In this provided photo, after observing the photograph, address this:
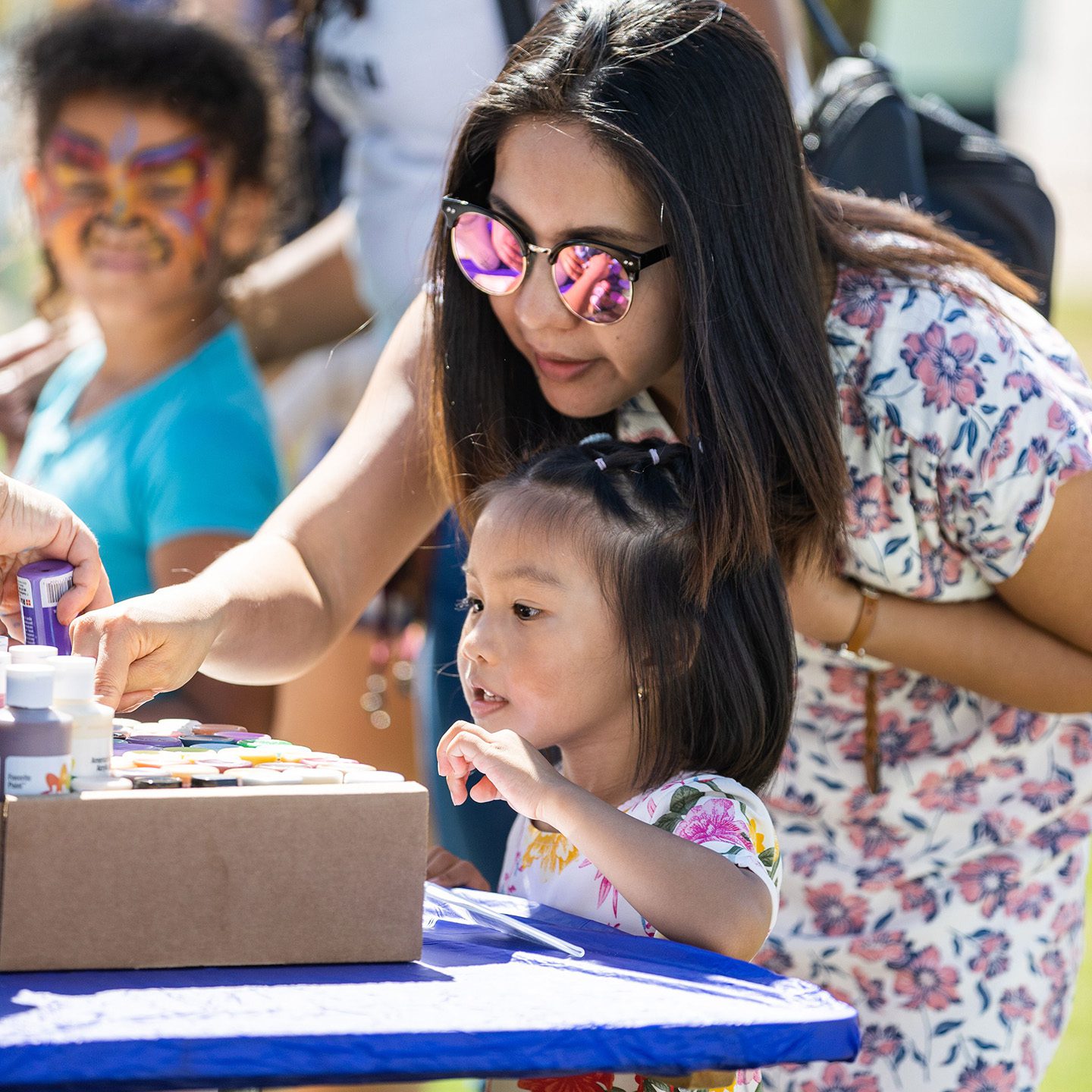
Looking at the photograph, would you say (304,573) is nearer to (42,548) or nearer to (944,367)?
(42,548)

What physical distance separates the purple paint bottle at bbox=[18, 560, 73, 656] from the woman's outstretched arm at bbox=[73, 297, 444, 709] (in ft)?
0.23

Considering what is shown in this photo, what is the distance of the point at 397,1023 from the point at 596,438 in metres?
0.95

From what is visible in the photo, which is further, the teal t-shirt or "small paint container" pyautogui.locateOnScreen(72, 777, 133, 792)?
the teal t-shirt

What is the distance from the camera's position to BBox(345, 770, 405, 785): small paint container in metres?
1.22

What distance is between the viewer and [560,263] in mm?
1626

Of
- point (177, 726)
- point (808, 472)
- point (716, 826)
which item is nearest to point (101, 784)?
point (177, 726)

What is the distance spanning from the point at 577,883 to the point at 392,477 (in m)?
0.62

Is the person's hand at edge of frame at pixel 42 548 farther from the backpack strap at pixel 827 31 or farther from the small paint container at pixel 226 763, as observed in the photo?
the backpack strap at pixel 827 31

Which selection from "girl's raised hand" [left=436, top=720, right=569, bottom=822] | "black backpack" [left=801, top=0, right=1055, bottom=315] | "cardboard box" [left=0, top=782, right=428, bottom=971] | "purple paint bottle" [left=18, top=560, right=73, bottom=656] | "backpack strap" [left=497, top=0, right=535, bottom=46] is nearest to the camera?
"cardboard box" [left=0, top=782, right=428, bottom=971]

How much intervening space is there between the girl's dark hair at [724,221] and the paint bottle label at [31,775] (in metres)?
0.68

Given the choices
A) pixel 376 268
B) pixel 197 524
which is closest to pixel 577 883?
pixel 197 524

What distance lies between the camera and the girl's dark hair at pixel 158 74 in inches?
110

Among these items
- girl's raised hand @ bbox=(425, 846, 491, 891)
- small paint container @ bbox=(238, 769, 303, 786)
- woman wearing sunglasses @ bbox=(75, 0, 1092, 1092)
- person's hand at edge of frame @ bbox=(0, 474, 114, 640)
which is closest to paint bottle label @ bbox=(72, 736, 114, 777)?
small paint container @ bbox=(238, 769, 303, 786)

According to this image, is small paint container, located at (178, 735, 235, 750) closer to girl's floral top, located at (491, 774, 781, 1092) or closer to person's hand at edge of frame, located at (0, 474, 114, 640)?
person's hand at edge of frame, located at (0, 474, 114, 640)
